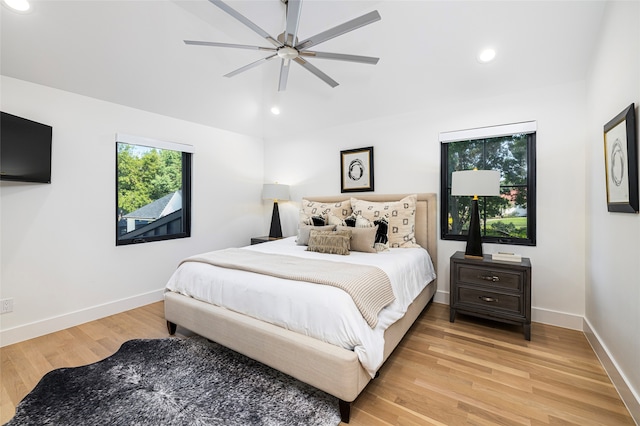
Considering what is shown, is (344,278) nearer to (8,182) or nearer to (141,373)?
(141,373)

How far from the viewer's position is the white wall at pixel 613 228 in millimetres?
1548

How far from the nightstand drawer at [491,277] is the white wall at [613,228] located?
0.53 meters

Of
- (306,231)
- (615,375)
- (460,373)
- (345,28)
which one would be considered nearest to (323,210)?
(306,231)

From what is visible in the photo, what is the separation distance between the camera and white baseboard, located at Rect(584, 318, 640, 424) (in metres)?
1.50

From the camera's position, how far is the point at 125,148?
3.26 meters

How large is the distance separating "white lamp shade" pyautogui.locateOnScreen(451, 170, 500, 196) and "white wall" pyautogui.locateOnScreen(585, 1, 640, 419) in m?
0.70

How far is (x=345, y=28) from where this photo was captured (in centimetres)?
189

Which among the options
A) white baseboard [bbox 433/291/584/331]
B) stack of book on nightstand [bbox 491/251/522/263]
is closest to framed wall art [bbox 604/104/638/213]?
stack of book on nightstand [bbox 491/251/522/263]

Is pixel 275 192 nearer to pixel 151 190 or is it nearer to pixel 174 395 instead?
pixel 151 190

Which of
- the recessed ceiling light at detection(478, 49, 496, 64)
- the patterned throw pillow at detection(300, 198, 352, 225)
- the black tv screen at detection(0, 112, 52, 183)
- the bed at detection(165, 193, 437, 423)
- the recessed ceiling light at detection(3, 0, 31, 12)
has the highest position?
the recessed ceiling light at detection(3, 0, 31, 12)

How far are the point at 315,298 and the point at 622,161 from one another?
6.82 ft

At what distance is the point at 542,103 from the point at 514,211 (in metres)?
1.09

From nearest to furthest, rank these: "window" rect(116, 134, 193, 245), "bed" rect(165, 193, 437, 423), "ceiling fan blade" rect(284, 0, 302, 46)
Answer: "bed" rect(165, 193, 437, 423) < "ceiling fan blade" rect(284, 0, 302, 46) < "window" rect(116, 134, 193, 245)

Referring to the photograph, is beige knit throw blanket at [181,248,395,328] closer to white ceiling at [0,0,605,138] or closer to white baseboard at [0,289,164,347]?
white baseboard at [0,289,164,347]
